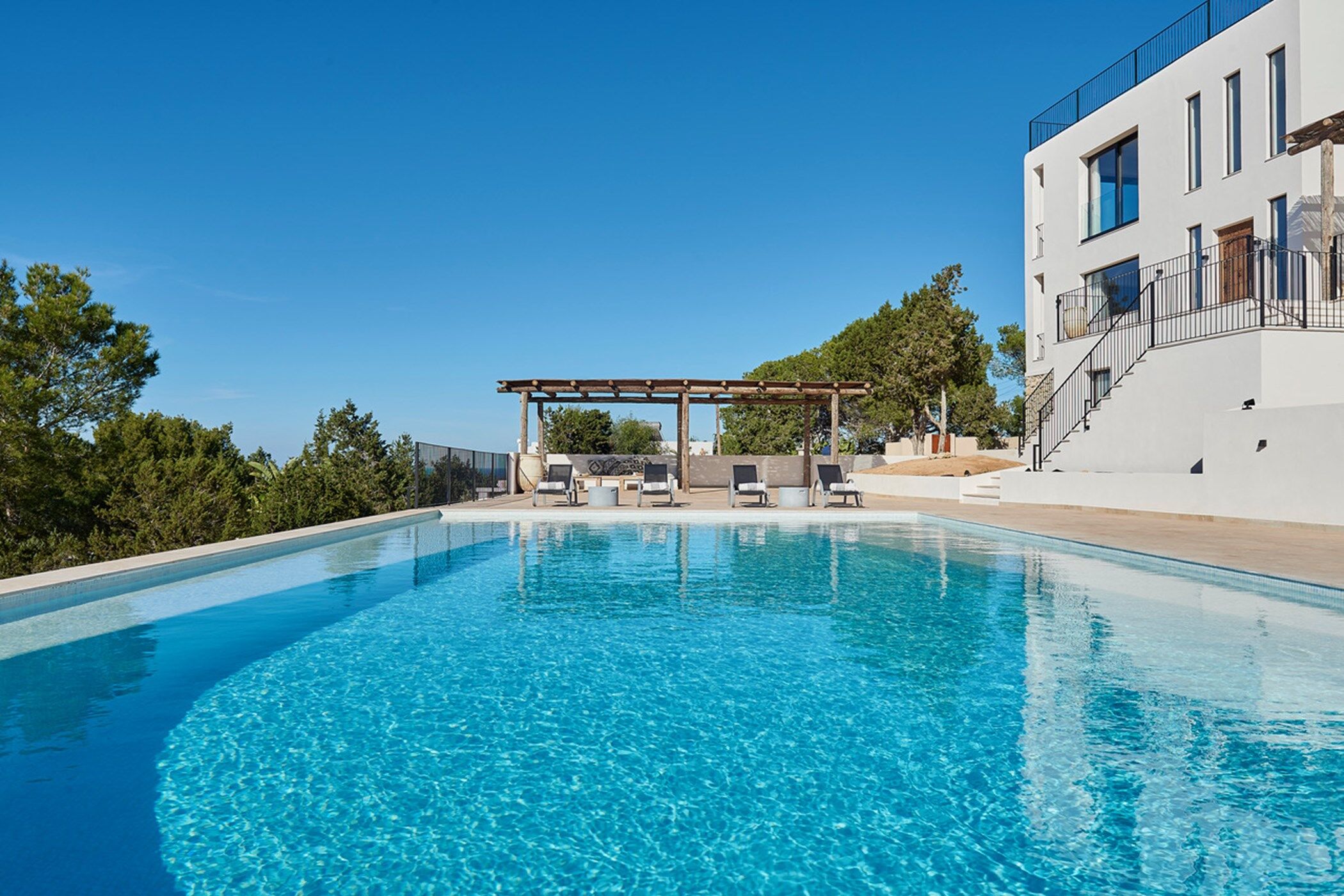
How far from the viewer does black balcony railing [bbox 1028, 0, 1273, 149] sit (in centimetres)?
1603

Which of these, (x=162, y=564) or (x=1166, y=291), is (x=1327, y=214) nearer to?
(x=1166, y=291)

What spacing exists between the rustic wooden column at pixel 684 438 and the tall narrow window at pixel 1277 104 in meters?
14.5

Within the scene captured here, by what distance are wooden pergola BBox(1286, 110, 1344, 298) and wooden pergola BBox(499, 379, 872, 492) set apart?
10709 millimetres

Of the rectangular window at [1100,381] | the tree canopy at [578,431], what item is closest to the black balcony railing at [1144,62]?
the rectangular window at [1100,381]

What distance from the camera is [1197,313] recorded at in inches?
605

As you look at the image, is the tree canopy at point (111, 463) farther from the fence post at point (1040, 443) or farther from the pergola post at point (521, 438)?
the fence post at point (1040, 443)

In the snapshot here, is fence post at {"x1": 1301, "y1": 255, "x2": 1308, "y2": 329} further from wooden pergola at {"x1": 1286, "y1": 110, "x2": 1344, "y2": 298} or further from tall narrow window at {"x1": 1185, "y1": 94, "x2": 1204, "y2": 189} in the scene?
tall narrow window at {"x1": 1185, "y1": 94, "x2": 1204, "y2": 189}

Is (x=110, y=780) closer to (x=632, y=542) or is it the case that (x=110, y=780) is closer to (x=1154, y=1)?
(x=632, y=542)

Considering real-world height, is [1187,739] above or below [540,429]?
below

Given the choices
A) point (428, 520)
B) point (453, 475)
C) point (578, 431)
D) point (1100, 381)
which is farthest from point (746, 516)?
point (578, 431)

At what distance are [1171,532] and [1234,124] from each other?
1014 cm

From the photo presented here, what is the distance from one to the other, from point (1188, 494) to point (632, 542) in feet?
31.3

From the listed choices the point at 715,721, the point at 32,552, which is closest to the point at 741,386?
the point at 715,721

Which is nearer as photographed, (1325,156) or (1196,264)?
(1325,156)
